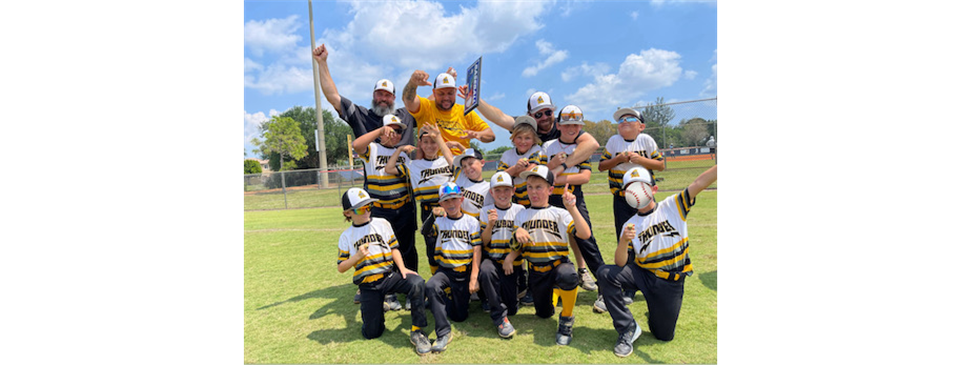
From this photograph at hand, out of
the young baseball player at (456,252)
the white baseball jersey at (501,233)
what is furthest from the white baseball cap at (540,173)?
the young baseball player at (456,252)

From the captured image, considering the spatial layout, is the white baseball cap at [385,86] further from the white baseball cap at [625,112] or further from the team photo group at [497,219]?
the white baseball cap at [625,112]

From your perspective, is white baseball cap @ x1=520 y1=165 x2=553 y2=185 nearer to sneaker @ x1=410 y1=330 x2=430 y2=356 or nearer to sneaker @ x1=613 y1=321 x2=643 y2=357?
sneaker @ x1=613 y1=321 x2=643 y2=357

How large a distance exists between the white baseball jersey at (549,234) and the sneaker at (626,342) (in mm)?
984

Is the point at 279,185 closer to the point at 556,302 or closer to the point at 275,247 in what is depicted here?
the point at 275,247

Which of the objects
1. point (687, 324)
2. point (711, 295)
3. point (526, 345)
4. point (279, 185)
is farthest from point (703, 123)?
point (279, 185)

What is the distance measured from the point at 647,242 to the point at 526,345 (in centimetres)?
153

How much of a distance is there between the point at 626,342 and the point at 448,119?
356 centimetres

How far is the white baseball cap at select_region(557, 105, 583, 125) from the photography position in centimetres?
528

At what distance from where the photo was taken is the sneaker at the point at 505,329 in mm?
4172

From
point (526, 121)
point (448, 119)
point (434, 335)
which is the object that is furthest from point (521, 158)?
point (434, 335)

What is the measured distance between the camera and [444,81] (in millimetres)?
5434

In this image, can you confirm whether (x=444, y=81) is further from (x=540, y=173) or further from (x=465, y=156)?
(x=540, y=173)

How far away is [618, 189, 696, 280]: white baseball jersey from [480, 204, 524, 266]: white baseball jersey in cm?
127

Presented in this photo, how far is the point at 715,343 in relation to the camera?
3875 mm
